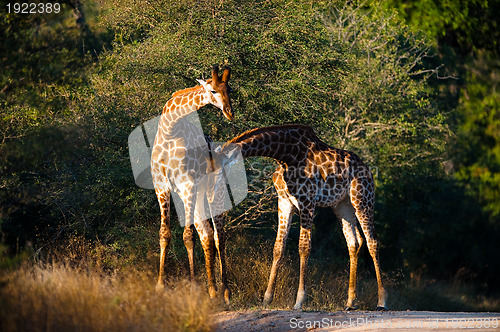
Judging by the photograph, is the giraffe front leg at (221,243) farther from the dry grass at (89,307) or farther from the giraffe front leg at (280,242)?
the dry grass at (89,307)

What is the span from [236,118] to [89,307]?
22.3 feet

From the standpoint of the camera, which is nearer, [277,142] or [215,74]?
[215,74]

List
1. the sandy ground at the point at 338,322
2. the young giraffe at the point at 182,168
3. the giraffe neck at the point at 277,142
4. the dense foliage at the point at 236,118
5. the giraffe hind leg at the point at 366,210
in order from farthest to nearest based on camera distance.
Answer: the dense foliage at the point at 236,118, the giraffe hind leg at the point at 366,210, the young giraffe at the point at 182,168, the giraffe neck at the point at 277,142, the sandy ground at the point at 338,322

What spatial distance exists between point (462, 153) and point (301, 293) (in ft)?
44.7

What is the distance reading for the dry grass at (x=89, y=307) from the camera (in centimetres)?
613

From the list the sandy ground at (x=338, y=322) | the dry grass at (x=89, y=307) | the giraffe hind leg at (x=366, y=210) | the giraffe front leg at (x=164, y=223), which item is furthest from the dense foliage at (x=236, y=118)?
the sandy ground at (x=338, y=322)

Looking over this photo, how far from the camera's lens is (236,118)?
1268 centimetres

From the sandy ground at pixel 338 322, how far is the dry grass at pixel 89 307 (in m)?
1.09

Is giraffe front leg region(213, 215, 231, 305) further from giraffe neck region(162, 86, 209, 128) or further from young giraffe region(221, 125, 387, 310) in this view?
giraffe neck region(162, 86, 209, 128)

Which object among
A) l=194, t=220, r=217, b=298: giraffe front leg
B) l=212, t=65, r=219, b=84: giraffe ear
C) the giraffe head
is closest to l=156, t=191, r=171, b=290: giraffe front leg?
l=194, t=220, r=217, b=298: giraffe front leg

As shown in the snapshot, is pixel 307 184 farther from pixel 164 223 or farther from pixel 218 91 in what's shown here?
pixel 164 223

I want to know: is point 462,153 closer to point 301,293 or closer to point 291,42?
point 291,42

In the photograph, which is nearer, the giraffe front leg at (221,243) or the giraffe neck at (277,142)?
the giraffe neck at (277,142)

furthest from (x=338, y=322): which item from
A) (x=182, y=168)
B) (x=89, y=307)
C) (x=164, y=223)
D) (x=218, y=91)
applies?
(x=218, y=91)
